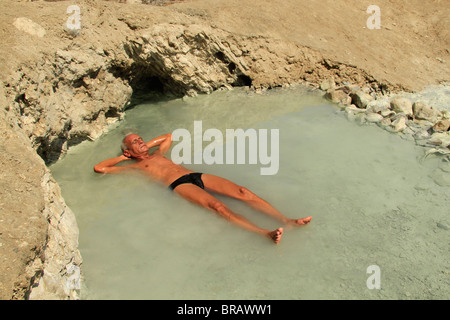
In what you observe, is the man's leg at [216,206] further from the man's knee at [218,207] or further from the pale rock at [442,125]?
the pale rock at [442,125]

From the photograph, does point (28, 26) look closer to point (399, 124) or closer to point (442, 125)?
point (399, 124)

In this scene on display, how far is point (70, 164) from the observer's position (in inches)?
194

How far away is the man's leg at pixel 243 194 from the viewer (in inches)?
142

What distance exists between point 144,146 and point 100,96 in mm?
1333

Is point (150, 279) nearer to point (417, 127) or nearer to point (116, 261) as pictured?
point (116, 261)

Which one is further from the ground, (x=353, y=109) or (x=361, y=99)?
(x=361, y=99)

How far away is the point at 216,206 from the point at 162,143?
1663mm

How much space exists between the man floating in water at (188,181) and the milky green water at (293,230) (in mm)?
92

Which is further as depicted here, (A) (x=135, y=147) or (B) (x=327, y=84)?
(B) (x=327, y=84)

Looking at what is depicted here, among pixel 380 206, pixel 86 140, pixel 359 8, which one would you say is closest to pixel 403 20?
pixel 359 8

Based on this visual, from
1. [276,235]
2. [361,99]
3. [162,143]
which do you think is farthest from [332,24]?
[276,235]

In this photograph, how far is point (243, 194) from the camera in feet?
12.8

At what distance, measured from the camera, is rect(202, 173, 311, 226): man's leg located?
3615 millimetres

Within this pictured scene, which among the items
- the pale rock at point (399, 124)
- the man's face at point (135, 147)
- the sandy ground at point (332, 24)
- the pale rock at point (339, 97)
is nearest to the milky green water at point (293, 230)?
the pale rock at point (399, 124)
